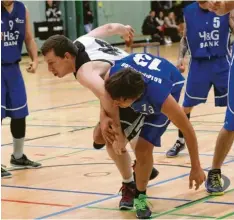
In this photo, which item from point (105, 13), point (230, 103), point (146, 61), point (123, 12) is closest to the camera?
point (146, 61)

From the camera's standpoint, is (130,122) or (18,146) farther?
(18,146)

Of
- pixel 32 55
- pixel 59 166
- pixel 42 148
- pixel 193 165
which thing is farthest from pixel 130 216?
pixel 42 148

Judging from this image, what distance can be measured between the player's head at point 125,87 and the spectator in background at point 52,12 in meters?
19.5

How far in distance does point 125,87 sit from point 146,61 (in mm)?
537

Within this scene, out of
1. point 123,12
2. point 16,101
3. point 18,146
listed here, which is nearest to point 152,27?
point 123,12

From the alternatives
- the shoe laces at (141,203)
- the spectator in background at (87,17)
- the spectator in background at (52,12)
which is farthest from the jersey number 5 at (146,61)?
the spectator in background at (87,17)

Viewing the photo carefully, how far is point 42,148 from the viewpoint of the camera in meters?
8.03

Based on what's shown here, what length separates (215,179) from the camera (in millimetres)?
5578

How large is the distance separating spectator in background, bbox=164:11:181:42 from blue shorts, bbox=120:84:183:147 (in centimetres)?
2149

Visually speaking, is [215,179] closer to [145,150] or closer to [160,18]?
[145,150]

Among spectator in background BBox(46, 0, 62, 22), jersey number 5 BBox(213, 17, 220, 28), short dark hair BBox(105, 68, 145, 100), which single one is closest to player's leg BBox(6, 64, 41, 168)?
jersey number 5 BBox(213, 17, 220, 28)

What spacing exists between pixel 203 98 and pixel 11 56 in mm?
1943

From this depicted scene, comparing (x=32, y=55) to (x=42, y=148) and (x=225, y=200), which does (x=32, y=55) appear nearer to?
(x=42, y=148)

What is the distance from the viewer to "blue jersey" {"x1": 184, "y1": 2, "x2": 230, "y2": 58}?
6879 millimetres
